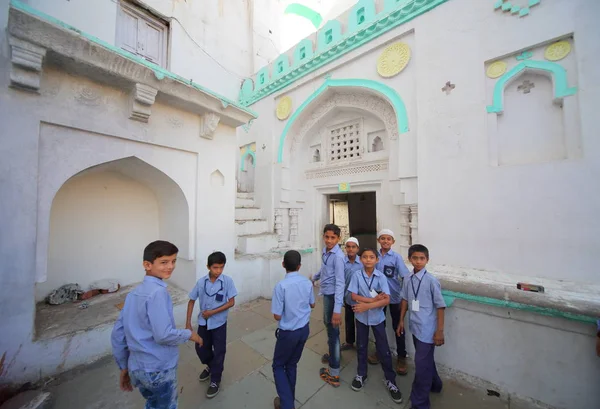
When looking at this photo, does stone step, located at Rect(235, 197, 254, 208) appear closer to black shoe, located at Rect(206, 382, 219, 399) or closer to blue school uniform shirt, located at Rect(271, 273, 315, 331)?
black shoe, located at Rect(206, 382, 219, 399)

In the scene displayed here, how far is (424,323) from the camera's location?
2115mm

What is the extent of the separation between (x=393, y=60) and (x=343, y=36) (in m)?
1.21

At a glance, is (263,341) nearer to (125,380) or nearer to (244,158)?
(125,380)

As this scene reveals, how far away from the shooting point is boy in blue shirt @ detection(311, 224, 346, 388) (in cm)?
236

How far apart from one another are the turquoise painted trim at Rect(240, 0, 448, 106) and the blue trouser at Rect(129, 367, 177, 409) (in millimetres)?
5425

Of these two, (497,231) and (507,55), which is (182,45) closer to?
(507,55)

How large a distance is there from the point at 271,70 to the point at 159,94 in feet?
12.3

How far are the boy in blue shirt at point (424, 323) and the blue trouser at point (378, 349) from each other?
0.79ft

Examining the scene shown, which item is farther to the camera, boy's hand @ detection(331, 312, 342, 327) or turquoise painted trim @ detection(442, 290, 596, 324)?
boy's hand @ detection(331, 312, 342, 327)

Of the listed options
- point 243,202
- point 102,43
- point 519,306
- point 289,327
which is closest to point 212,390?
point 289,327

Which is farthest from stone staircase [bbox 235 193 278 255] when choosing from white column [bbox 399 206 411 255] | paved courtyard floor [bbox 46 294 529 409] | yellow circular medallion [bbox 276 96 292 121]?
white column [bbox 399 206 411 255]

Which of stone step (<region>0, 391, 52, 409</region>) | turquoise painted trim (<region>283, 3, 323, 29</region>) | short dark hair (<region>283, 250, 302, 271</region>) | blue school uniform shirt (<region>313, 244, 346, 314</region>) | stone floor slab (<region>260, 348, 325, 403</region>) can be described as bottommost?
stone floor slab (<region>260, 348, 325, 403</region>)

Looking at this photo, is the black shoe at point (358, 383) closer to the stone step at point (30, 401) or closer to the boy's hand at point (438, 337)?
the boy's hand at point (438, 337)

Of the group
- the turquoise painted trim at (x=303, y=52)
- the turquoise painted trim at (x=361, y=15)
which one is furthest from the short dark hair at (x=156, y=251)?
the turquoise painted trim at (x=303, y=52)
